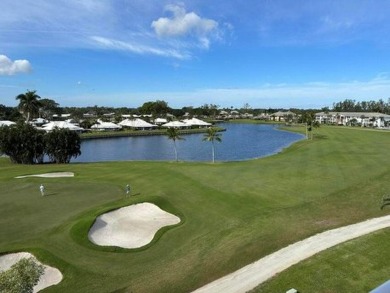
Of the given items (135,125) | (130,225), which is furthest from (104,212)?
(135,125)

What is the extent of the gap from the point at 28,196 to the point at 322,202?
75.0 feet

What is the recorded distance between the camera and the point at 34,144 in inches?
2484

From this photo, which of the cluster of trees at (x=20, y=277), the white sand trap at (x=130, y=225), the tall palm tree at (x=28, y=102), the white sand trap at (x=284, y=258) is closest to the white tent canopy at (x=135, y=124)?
the tall palm tree at (x=28, y=102)

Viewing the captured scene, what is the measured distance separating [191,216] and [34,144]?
4719cm

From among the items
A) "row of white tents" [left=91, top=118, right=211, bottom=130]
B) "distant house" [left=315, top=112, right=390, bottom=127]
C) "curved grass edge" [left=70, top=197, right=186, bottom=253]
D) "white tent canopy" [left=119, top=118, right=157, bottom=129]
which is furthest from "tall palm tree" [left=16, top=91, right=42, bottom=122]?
"distant house" [left=315, top=112, right=390, bottom=127]

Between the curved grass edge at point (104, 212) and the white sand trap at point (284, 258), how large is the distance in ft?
20.7

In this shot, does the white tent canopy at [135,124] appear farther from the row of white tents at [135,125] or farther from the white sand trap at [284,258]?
the white sand trap at [284,258]

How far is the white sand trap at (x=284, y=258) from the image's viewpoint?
595 inches

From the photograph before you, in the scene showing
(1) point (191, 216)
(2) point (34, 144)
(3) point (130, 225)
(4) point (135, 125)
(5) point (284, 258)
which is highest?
(2) point (34, 144)

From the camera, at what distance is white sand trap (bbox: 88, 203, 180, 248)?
2145cm

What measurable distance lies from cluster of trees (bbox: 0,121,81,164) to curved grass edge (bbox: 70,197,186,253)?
135ft

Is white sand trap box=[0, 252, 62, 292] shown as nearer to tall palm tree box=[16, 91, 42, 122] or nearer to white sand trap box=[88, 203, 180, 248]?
white sand trap box=[88, 203, 180, 248]

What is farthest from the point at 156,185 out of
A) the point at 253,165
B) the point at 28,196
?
the point at 253,165

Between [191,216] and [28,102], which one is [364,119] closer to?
[28,102]
